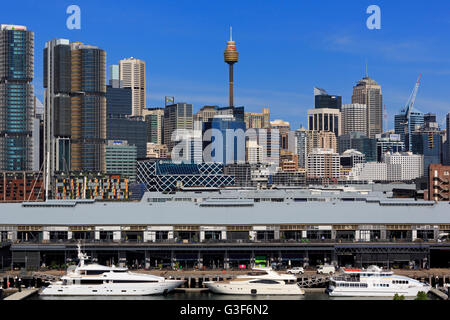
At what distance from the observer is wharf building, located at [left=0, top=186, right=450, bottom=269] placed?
269 ft

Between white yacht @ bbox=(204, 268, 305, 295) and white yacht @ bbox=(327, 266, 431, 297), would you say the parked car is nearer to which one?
white yacht @ bbox=(327, 266, 431, 297)

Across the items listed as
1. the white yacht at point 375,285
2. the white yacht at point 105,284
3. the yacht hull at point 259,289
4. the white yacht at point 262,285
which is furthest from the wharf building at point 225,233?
the yacht hull at point 259,289

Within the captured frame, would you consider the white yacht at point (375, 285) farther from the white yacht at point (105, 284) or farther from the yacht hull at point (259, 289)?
the white yacht at point (105, 284)

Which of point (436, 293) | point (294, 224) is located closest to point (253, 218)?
point (294, 224)

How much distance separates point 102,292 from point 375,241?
30970 millimetres

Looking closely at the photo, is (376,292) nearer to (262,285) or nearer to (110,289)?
(262,285)

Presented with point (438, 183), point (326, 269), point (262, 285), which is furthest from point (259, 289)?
point (438, 183)

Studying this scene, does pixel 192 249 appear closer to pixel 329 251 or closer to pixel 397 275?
pixel 329 251

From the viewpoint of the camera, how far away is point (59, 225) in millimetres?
85062

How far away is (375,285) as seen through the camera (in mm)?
69312

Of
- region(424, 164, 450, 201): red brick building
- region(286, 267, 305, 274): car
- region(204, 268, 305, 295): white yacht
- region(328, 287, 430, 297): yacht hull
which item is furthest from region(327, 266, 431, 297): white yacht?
region(424, 164, 450, 201): red brick building

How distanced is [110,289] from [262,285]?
13.1m

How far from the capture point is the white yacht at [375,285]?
69.1 m
